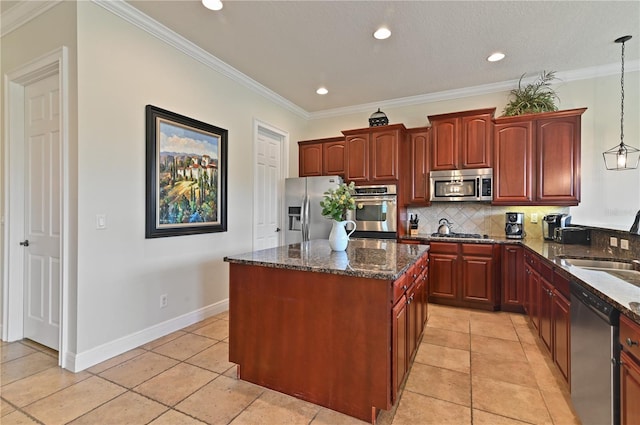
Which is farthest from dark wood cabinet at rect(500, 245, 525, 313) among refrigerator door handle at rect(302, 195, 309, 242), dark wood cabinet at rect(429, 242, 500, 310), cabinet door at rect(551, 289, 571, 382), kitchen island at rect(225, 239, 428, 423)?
refrigerator door handle at rect(302, 195, 309, 242)

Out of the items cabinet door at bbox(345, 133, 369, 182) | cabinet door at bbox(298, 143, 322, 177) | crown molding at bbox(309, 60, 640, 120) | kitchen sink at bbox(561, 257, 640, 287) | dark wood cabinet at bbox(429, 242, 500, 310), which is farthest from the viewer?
cabinet door at bbox(298, 143, 322, 177)

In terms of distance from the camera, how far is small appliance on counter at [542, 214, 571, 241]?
11.3 ft

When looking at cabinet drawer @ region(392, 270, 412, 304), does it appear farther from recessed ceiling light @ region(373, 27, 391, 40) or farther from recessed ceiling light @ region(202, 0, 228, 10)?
recessed ceiling light @ region(202, 0, 228, 10)

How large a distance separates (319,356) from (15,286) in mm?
3010

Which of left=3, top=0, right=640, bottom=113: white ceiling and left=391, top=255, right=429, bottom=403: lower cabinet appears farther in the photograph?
left=3, top=0, right=640, bottom=113: white ceiling

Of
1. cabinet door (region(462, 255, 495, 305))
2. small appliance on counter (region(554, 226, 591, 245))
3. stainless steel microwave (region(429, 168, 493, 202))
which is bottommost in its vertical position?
cabinet door (region(462, 255, 495, 305))

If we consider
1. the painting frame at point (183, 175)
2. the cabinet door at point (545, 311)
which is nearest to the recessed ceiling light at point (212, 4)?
the painting frame at point (183, 175)

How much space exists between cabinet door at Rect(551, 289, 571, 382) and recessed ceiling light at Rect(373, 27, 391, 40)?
262 cm

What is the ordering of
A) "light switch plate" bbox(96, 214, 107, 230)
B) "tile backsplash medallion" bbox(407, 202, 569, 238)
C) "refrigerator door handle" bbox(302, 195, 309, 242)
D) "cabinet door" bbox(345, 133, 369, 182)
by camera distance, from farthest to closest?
1. "refrigerator door handle" bbox(302, 195, 309, 242)
2. "cabinet door" bbox(345, 133, 369, 182)
3. "tile backsplash medallion" bbox(407, 202, 569, 238)
4. "light switch plate" bbox(96, 214, 107, 230)

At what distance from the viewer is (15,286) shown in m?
2.80

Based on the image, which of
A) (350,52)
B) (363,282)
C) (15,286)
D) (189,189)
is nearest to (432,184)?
(350,52)

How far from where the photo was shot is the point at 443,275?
3844 millimetres

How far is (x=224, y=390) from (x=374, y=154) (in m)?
3.42

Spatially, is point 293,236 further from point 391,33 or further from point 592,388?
point 592,388
